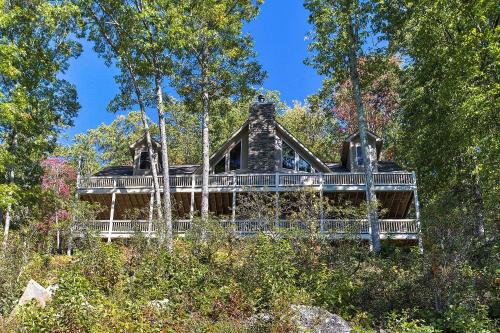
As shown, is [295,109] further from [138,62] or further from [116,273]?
[116,273]

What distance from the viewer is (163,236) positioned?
13781mm

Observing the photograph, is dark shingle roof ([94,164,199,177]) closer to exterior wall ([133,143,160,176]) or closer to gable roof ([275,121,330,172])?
exterior wall ([133,143,160,176])

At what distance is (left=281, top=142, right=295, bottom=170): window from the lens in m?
23.8

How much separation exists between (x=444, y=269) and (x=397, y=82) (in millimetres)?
19655

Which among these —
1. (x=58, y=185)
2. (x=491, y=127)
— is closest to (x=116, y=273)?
(x=491, y=127)

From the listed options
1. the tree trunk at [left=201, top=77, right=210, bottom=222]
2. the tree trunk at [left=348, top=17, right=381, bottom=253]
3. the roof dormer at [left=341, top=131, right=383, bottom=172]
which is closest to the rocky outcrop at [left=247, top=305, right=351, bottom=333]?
the tree trunk at [left=348, top=17, right=381, bottom=253]

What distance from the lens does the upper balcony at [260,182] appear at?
68.0 ft

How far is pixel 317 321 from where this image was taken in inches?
344

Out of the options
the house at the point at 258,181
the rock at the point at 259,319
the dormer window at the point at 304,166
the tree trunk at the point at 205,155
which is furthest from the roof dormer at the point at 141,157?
the rock at the point at 259,319

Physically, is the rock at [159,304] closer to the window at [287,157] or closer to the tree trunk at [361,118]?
the tree trunk at [361,118]

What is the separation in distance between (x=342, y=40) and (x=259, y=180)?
686 cm

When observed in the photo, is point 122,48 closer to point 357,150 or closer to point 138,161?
point 138,161

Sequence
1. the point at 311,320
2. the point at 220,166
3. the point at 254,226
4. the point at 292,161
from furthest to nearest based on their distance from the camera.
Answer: the point at 220,166, the point at 292,161, the point at 254,226, the point at 311,320

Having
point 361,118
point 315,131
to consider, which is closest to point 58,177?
point 361,118
